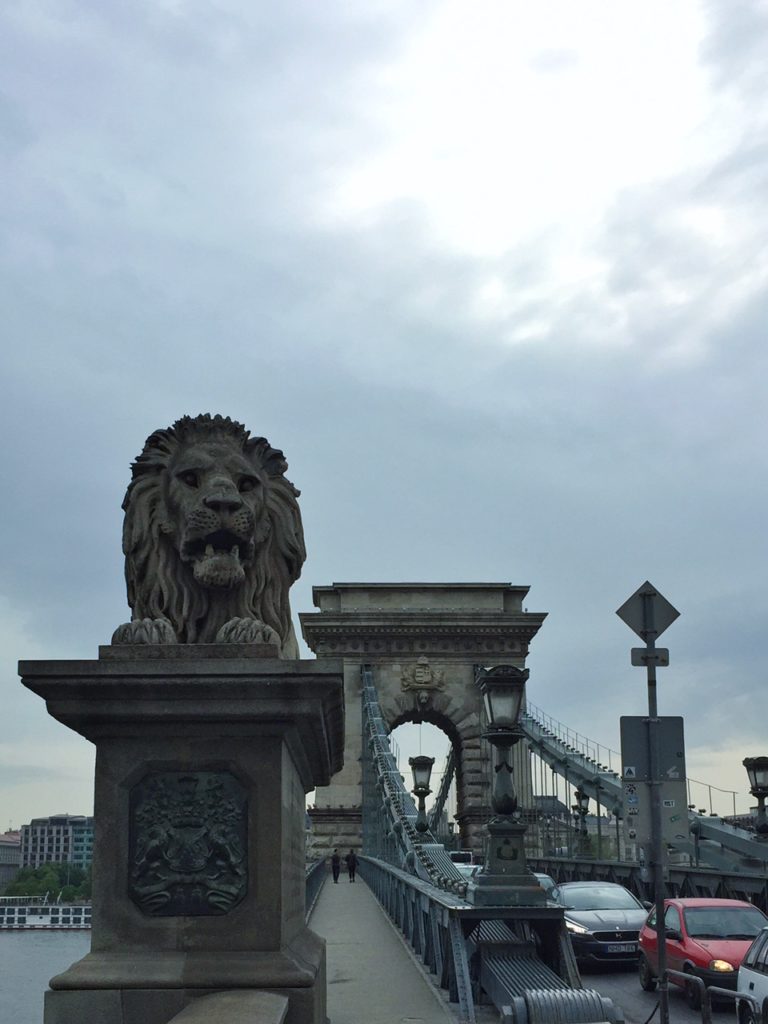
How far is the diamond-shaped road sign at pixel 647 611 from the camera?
9.21 metres

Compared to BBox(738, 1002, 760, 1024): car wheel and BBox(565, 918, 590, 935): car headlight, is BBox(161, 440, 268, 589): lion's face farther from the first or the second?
BBox(565, 918, 590, 935): car headlight

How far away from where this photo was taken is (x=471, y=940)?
33.6 ft

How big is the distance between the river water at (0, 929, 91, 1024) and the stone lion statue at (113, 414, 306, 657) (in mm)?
4110

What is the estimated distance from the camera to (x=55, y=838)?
12988 cm

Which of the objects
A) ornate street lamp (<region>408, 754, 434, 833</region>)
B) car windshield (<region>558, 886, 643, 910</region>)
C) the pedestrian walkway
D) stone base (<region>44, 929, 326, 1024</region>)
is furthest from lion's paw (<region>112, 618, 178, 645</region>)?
ornate street lamp (<region>408, 754, 434, 833</region>)

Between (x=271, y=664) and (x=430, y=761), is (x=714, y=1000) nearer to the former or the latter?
(x=271, y=664)

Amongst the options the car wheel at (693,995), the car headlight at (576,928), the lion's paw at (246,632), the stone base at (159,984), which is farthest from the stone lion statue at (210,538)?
the car headlight at (576,928)

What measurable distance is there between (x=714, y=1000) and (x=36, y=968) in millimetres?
16208

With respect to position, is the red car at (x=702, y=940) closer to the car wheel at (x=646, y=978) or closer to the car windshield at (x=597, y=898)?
the car wheel at (x=646, y=978)

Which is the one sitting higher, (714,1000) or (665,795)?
(665,795)

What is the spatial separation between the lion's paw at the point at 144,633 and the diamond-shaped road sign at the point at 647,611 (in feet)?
15.9

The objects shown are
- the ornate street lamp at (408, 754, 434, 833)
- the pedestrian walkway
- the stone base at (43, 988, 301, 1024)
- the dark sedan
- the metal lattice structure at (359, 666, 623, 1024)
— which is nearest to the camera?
the stone base at (43, 988, 301, 1024)

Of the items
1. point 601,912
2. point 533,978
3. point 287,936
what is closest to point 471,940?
point 533,978

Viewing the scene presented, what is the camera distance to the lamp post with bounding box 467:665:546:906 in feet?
33.2
